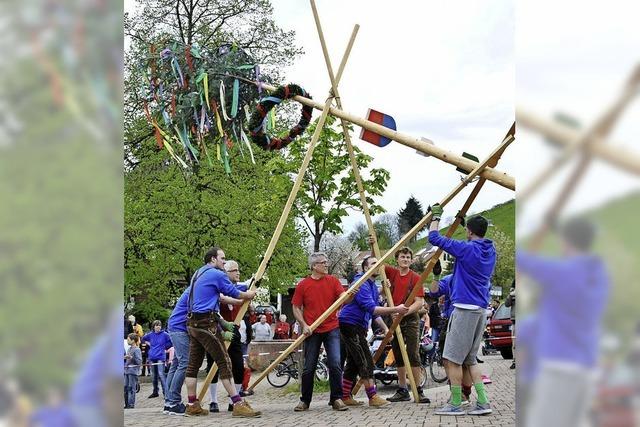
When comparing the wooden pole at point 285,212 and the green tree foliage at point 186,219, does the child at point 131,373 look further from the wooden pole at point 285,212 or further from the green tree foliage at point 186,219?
the green tree foliage at point 186,219

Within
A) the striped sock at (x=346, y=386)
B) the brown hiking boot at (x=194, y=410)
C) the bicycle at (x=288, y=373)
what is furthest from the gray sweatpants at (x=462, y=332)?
the bicycle at (x=288, y=373)

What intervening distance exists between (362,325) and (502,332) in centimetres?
1523
